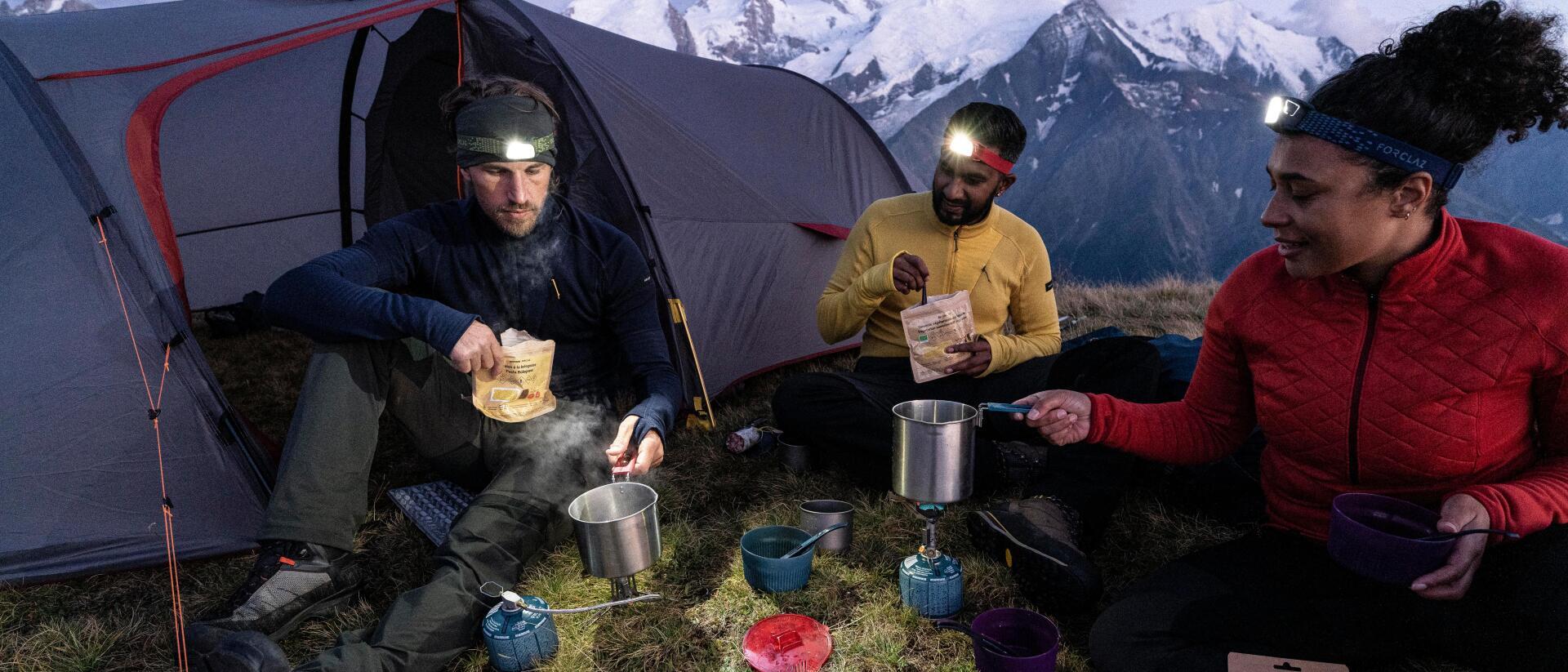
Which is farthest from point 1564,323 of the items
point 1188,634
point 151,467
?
point 151,467

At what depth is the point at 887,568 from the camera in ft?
8.15

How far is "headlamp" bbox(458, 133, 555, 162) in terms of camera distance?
8.19 ft

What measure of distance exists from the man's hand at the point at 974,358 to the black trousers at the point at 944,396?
12cm

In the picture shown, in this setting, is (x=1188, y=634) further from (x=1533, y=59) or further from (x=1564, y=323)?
(x=1533, y=59)

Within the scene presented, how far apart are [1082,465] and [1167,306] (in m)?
4.29

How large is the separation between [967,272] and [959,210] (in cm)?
27

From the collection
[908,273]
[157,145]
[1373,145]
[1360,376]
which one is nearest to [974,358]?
[908,273]

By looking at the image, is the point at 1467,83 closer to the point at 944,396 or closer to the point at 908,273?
the point at 908,273

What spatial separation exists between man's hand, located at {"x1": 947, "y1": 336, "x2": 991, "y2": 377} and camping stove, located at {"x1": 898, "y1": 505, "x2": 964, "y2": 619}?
80cm

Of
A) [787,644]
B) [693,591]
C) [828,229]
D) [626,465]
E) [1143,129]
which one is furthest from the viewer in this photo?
[1143,129]

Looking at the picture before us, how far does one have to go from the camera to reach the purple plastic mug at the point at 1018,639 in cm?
179

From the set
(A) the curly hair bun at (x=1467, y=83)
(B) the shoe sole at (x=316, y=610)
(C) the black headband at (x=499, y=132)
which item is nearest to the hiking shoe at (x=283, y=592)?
(B) the shoe sole at (x=316, y=610)

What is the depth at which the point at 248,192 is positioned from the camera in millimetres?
5703

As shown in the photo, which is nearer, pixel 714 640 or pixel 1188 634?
pixel 1188 634
